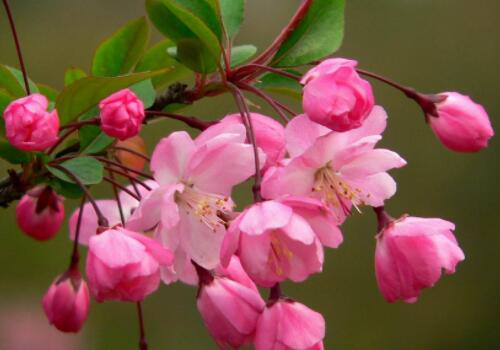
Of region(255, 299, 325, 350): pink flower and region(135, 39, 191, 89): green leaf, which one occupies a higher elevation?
region(135, 39, 191, 89): green leaf

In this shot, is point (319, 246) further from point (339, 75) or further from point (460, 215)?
point (460, 215)

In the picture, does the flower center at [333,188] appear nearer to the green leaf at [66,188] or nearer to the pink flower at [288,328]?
the pink flower at [288,328]

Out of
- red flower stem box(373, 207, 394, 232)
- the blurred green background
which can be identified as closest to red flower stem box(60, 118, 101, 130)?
red flower stem box(373, 207, 394, 232)

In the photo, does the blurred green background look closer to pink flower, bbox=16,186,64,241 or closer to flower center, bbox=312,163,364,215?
pink flower, bbox=16,186,64,241

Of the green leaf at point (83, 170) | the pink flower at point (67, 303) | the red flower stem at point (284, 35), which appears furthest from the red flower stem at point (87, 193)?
the red flower stem at point (284, 35)

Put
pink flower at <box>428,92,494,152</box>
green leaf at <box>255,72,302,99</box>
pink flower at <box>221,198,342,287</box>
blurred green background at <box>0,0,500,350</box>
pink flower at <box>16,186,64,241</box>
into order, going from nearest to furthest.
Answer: pink flower at <box>221,198,342,287</box>, pink flower at <box>428,92,494,152</box>, green leaf at <box>255,72,302,99</box>, pink flower at <box>16,186,64,241</box>, blurred green background at <box>0,0,500,350</box>

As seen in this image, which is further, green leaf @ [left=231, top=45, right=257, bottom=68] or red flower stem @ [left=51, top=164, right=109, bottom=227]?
green leaf @ [left=231, top=45, right=257, bottom=68]

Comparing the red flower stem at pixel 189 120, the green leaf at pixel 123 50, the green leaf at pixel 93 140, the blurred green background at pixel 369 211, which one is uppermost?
the red flower stem at pixel 189 120
